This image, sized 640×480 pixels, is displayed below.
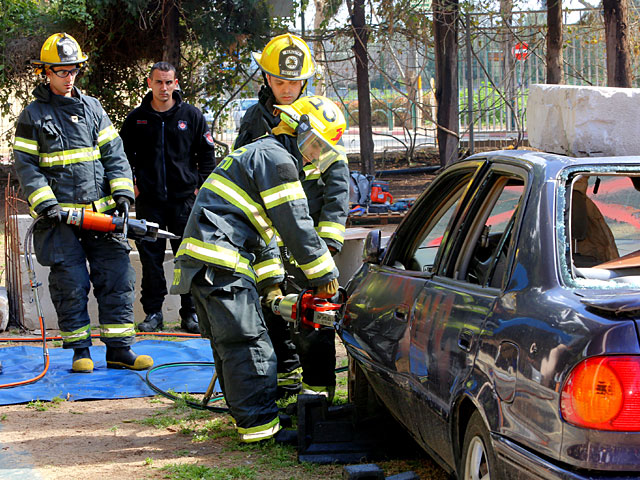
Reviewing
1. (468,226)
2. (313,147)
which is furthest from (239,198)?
(468,226)

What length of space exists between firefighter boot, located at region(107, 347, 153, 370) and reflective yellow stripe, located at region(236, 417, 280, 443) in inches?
78.6

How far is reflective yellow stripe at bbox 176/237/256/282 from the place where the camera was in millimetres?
4316

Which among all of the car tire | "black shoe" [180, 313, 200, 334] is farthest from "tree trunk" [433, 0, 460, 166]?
the car tire

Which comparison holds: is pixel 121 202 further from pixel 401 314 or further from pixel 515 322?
pixel 515 322

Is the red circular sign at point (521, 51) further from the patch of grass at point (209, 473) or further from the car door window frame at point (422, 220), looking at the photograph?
the patch of grass at point (209, 473)

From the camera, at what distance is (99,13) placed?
37.7 feet

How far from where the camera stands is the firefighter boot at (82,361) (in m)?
6.26

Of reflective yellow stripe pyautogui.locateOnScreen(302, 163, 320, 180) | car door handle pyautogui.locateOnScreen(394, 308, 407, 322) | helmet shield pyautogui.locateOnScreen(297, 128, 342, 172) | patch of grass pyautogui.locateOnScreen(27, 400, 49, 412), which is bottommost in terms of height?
patch of grass pyautogui.locateOnScreen(27, 400, 49, 412)

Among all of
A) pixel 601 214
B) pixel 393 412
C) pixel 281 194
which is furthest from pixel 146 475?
pixel 601 214

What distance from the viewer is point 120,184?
251 inches

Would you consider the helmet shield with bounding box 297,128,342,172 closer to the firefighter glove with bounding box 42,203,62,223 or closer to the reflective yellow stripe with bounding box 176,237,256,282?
the reflective yellow stripe with bounding box 176,237,256,282

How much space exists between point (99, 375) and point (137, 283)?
2.01 metres

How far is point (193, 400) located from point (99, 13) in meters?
7.41

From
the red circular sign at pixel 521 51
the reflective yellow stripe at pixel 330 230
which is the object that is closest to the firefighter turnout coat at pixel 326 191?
the reflective yellow stripe at pixel 330 230
